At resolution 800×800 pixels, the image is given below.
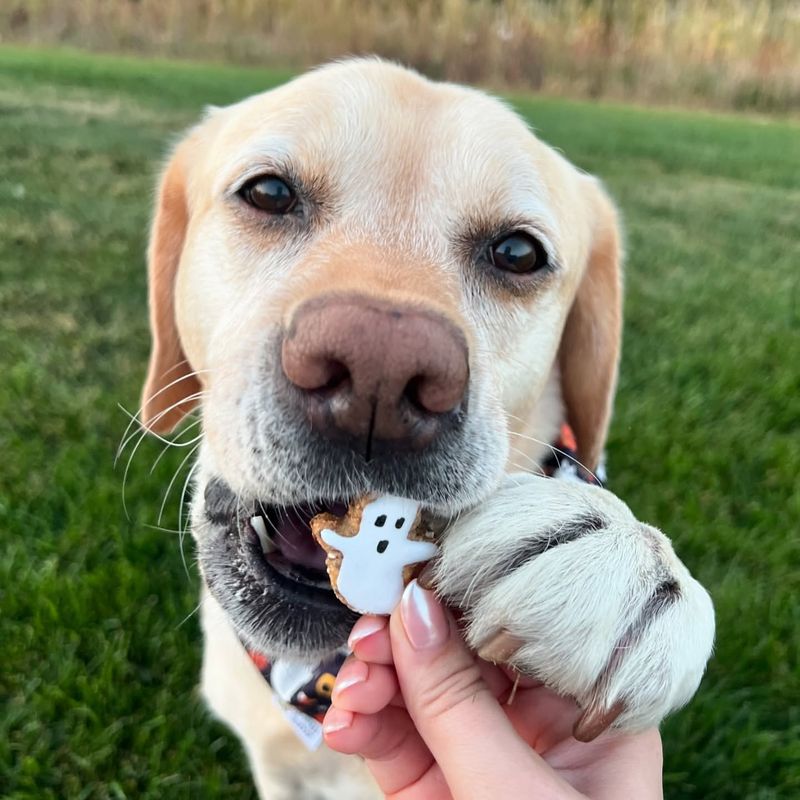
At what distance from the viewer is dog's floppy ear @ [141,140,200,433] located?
9.09 feet

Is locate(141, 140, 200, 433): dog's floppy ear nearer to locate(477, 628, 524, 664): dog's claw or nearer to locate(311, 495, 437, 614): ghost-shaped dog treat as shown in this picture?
locate(311, 495, 437, 614): ghost-shaped dog treat

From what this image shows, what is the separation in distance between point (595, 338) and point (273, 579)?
1483 millimetres

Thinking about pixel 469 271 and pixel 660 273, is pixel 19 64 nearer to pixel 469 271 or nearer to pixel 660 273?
pixel 660 273

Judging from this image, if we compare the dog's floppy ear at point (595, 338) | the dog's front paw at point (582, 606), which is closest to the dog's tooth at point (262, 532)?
the dog's front paw at point (582, 606)

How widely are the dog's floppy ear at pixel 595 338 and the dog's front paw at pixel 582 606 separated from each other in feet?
4.10

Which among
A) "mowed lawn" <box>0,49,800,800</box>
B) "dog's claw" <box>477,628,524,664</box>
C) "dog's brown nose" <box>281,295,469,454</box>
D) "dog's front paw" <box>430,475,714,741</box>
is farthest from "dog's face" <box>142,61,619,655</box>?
"mowed lawn" <box>0,49,800,800</box>

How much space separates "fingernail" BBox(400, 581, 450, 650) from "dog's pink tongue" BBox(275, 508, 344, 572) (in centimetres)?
43

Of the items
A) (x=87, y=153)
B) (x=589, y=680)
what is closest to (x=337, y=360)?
(x=589, y=680)

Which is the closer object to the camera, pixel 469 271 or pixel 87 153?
pixel 469 271

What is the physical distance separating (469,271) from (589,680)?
1.19m

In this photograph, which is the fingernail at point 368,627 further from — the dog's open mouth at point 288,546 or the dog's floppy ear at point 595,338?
the dog's floppy ear at point 595,338

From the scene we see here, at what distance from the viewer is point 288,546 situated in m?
1.98

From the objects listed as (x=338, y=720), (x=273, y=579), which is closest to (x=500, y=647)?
(x=338, y=720)

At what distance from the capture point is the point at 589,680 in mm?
1469
